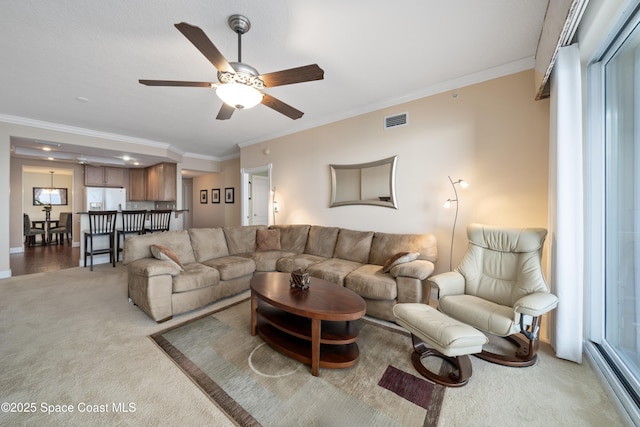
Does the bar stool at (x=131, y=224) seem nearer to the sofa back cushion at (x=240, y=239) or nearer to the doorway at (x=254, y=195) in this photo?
the doorway at (x=254, y=195)

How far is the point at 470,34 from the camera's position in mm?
2160

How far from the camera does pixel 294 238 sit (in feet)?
13.9

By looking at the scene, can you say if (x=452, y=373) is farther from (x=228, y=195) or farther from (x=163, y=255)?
(x=228, y=195)

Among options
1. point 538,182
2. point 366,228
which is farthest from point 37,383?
point 538,182

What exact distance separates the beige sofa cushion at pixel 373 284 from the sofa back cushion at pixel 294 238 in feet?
4.87

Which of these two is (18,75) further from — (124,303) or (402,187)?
(402,187)

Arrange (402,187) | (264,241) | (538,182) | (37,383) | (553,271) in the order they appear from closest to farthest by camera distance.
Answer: (37,383)
(553,271)
(538,182)
(402,187)
(264,241)

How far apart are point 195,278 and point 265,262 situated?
1.07 metres

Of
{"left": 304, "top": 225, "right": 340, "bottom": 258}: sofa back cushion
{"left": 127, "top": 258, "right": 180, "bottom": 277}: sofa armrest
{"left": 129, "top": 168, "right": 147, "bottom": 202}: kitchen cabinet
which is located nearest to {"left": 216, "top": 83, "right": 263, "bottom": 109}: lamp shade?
{"left": 127, "top": 258, "right": 180, "bottom": 277}: sofa armrest

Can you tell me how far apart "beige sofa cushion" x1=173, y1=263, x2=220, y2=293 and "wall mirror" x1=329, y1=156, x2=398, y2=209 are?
2146 mm

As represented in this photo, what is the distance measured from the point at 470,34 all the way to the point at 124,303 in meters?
4.72

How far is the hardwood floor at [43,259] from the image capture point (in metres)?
4.55

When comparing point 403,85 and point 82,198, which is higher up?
point 403,85

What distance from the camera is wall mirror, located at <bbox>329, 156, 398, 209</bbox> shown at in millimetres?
3512
